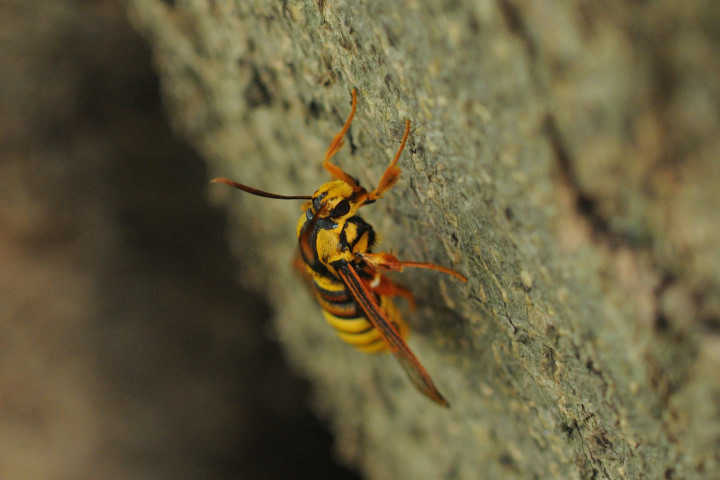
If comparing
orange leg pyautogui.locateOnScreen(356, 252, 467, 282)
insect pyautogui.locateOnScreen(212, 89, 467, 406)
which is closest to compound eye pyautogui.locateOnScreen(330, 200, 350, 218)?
insect pyautogui.locateOnScreen(212, 89, 467, 406)

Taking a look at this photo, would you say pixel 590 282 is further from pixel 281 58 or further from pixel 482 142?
pixel 281 58

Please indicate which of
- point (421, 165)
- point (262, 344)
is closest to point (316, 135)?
point (421, 165)

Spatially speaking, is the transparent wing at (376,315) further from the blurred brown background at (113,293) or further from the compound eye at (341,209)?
the blurred brown background at (113,293)

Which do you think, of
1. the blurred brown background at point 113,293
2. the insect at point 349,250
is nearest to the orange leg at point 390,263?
the insect at point 349,250

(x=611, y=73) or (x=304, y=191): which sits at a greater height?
(x=304, y=191)

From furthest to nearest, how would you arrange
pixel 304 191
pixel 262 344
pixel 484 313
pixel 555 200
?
pixel 262 344
pixel 304 191
pixel 484 313
pixel 555 200

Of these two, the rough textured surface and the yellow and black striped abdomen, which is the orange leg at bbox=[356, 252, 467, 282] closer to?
the rough textured surface
